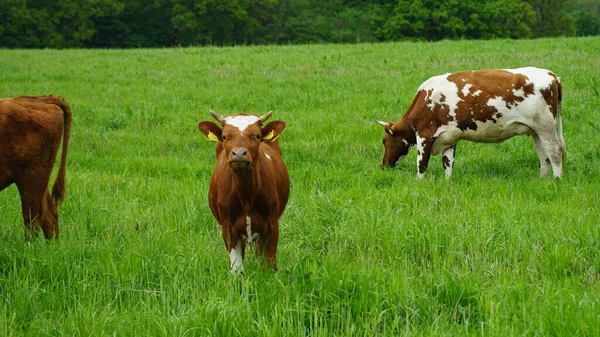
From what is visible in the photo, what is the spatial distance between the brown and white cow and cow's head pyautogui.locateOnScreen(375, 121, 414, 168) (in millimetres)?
334

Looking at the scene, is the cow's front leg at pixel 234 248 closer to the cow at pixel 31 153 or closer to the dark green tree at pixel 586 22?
the cow at pixel 31 153

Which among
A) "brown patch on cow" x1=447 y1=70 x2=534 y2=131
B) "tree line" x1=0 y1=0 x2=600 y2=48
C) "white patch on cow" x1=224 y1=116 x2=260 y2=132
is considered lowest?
"tree line" x1=0 y1=0 x2=600 y2=48

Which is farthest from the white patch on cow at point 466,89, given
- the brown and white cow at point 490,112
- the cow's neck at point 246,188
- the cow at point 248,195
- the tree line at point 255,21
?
the tree line at point 255,21

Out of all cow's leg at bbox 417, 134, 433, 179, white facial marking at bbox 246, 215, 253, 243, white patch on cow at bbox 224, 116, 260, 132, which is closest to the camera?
white patch on cow at bbox 224, 116, 260, 132

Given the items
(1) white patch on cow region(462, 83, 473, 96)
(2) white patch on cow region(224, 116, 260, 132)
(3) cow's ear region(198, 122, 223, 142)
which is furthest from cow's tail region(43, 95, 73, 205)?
(1) white patch on cow region(462, 83, 473, 96)

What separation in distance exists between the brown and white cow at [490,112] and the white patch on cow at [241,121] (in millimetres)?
5198

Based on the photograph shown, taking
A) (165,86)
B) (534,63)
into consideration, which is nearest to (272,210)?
(165,86)

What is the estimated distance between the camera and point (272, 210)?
5.17 meters

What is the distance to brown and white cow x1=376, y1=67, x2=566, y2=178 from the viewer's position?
30.6 feet

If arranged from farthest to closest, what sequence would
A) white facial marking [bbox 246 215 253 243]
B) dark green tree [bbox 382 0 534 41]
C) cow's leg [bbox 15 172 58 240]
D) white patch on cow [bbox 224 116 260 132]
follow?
dark green tree [bbox 382 0 534 41], cow's leg [bbox 15 172 58 240], white facial marking [bbox 246 215 253 243], white patch on cow [bbox 224 116 260 132]

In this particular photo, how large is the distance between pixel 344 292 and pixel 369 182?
469 cm

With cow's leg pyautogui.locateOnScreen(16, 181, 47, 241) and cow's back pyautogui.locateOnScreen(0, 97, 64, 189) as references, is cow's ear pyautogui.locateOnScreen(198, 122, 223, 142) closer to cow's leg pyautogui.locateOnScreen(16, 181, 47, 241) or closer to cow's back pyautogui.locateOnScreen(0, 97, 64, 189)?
cow's back pyautogui.locateOnScreen(0, 97, 64, 189)

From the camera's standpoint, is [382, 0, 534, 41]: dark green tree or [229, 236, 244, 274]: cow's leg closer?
[229, 236, 244, 274]: cow's leg

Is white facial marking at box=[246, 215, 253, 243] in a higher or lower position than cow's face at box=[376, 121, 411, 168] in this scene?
higher
